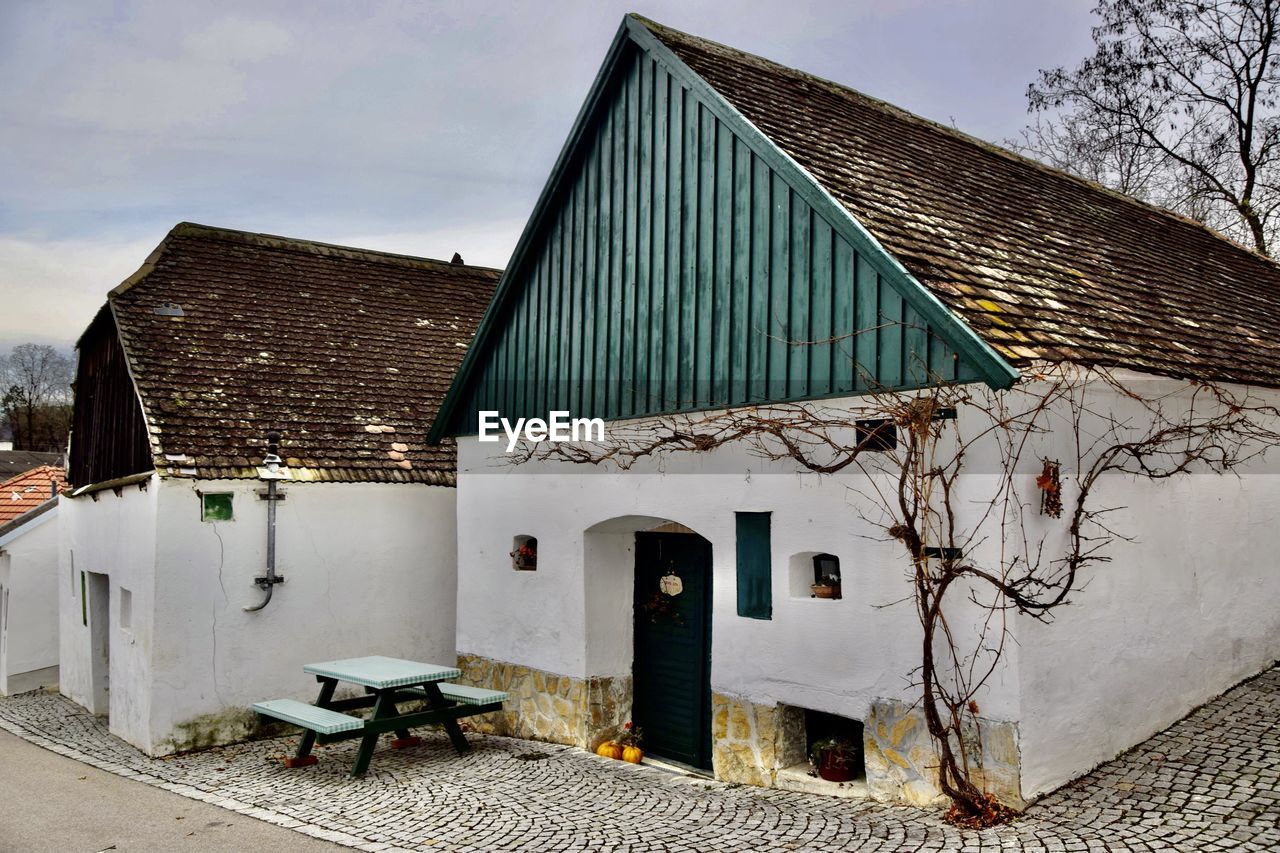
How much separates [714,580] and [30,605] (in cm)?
1319

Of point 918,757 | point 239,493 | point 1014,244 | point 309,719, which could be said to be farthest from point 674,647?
point 239,493

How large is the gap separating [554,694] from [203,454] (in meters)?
5.05

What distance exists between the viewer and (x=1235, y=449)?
8.73 meters

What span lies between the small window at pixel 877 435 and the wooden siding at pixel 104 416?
8311mm

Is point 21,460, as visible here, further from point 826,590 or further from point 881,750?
point 881,750

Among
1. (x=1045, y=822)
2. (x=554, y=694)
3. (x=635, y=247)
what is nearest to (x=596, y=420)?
(x=635, y=247)

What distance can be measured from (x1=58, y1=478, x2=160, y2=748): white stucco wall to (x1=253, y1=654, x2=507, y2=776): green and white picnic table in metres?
2.48

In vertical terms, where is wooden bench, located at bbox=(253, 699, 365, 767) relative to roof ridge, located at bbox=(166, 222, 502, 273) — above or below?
below

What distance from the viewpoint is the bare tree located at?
21.8 feet

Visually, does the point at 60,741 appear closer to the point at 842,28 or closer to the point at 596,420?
the point at 596,420

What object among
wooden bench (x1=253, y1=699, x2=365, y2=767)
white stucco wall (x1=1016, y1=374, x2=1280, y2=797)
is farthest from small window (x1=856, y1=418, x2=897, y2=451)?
wooden bench (x1=253, y1=699, x2=365, y2=767)

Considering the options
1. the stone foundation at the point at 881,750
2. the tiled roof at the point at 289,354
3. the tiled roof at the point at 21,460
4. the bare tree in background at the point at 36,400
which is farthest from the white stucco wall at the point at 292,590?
the bare tree in background at the point at 36,400

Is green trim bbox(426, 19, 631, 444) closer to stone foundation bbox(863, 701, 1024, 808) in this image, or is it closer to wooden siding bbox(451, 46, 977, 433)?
wooden siding bbox(451, 46, 977, 433)

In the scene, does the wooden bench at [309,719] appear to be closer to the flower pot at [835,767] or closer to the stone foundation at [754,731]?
the stone foundation at [754,731]
